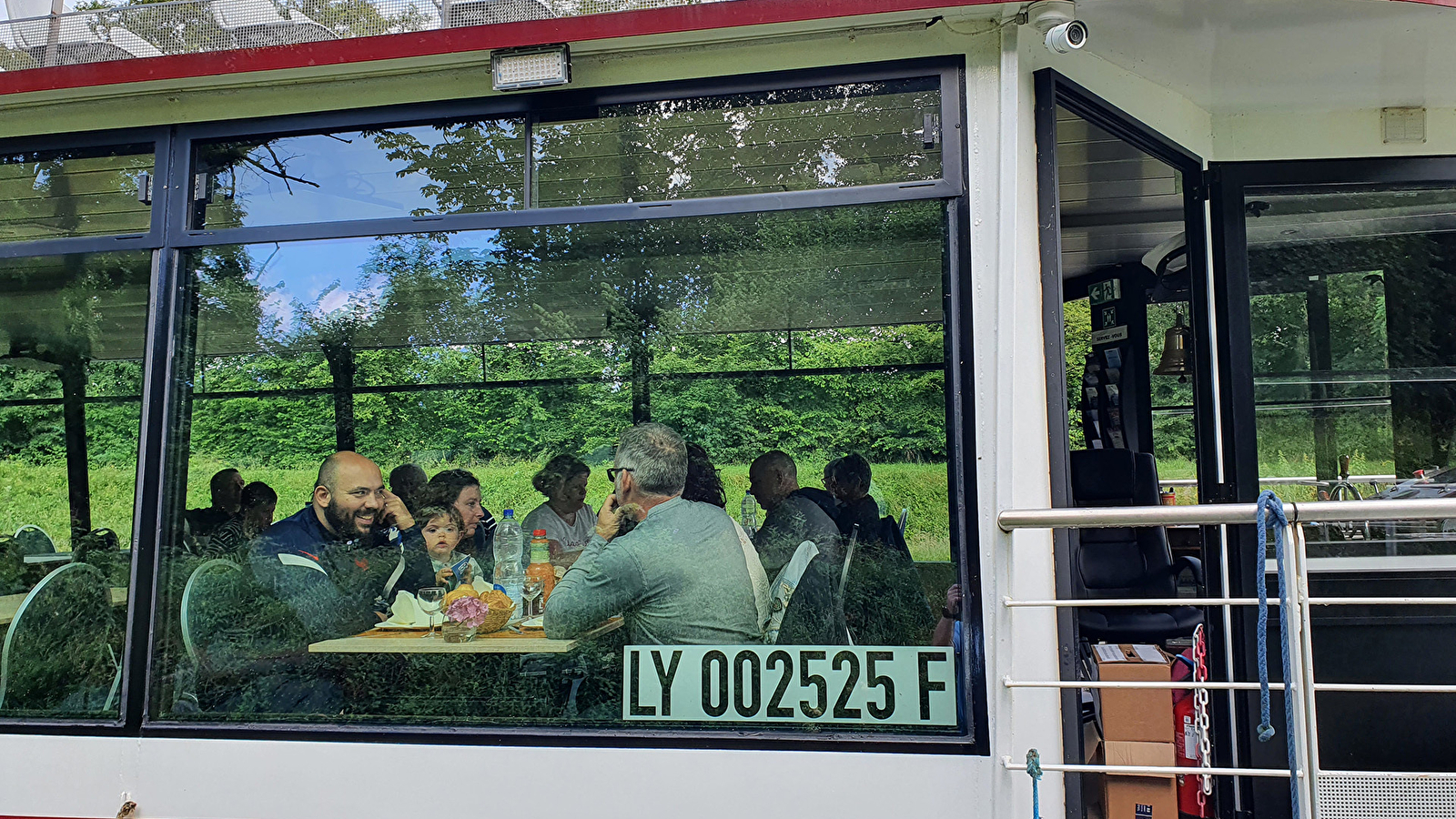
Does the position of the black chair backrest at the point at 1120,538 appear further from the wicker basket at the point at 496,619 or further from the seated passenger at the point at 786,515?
the wicker basket at the point at 496,619

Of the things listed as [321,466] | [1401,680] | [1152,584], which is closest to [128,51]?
[321,466]

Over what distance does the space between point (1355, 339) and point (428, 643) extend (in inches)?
117

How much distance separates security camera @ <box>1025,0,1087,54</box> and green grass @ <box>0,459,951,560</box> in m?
1.00

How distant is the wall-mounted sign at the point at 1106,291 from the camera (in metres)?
4.93

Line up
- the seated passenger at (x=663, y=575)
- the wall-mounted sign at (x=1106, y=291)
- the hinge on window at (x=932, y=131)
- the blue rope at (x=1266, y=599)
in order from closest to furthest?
the blue rope at (x=1266, y=599), the hinge on window at (x=932, y=131), the seated passenger at (x=663, y=575), the wall-mounted sign at (x=1106, y=291)

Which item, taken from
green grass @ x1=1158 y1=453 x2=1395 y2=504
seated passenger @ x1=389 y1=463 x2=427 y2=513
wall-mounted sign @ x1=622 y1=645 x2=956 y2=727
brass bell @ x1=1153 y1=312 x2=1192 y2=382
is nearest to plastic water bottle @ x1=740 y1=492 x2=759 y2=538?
wall-mounted sign @ x1=622 y1=645 x2=956 y2=727

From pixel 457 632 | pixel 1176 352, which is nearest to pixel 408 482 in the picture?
pixel 457 632

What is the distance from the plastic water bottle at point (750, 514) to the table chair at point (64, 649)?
170 cm

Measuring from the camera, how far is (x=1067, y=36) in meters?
2.12

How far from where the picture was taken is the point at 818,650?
90.6 inches

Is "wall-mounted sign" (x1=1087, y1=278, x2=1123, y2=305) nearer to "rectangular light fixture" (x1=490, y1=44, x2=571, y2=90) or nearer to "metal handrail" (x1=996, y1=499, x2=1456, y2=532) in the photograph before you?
"metal handrail" (x1=996, y1=499, x2=1456, y2=532)

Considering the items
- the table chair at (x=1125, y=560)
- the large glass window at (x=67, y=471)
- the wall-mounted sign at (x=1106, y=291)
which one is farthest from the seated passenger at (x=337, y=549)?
the wall-mounted sign at (x=1106, y=291)

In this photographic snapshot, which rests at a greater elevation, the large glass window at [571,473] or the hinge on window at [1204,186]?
the hinge on window at [1204,186]

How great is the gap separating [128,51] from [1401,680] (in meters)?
3.97
